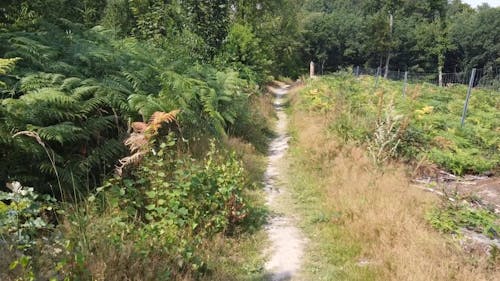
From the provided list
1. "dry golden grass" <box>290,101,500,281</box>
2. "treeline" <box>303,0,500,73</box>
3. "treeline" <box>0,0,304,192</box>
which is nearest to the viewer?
"dry golden grass" <box>290,101,500,281</box>

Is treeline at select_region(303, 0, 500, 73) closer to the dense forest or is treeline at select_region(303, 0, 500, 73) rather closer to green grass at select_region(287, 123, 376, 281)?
the dense forest

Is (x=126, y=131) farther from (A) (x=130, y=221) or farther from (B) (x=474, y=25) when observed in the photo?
(B) (x=474, y=25)

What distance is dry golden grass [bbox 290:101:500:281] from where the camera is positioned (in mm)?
3918

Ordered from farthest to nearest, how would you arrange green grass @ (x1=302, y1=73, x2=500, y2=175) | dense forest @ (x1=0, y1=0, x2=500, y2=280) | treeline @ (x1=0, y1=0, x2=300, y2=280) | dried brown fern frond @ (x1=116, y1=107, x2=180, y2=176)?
green grass @ (x1=302, y1=73, x2=500, y2=175) → dried brown fern frond @ (x1=116, y1=107, x2=180, y2=176) → dense forest @ (x1=0, y1=0, x2=500, y2=280) → treeline @ (x1=0, y1=0, x2=300, y2=280)

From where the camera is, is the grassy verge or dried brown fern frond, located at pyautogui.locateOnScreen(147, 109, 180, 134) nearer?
the grassy verge

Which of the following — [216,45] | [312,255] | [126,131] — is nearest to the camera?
[312,255]

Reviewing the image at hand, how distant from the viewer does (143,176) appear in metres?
4.84

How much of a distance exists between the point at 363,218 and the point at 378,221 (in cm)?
27

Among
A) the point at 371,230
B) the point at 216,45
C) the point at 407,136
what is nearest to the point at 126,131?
the point at 371,230

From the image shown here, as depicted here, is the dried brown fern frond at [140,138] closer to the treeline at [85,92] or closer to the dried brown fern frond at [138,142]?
the dried brown fern frond at [138,142]

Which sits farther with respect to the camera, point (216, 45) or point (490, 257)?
point (216, 45)

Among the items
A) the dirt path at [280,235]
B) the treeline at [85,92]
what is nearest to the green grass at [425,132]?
the dirt path at [280,235]

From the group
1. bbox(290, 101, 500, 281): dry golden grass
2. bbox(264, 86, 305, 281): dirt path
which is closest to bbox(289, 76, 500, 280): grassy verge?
bbox(290, 101, 500, 281): dry golden grass

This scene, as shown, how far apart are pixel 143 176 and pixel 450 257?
3.60m
